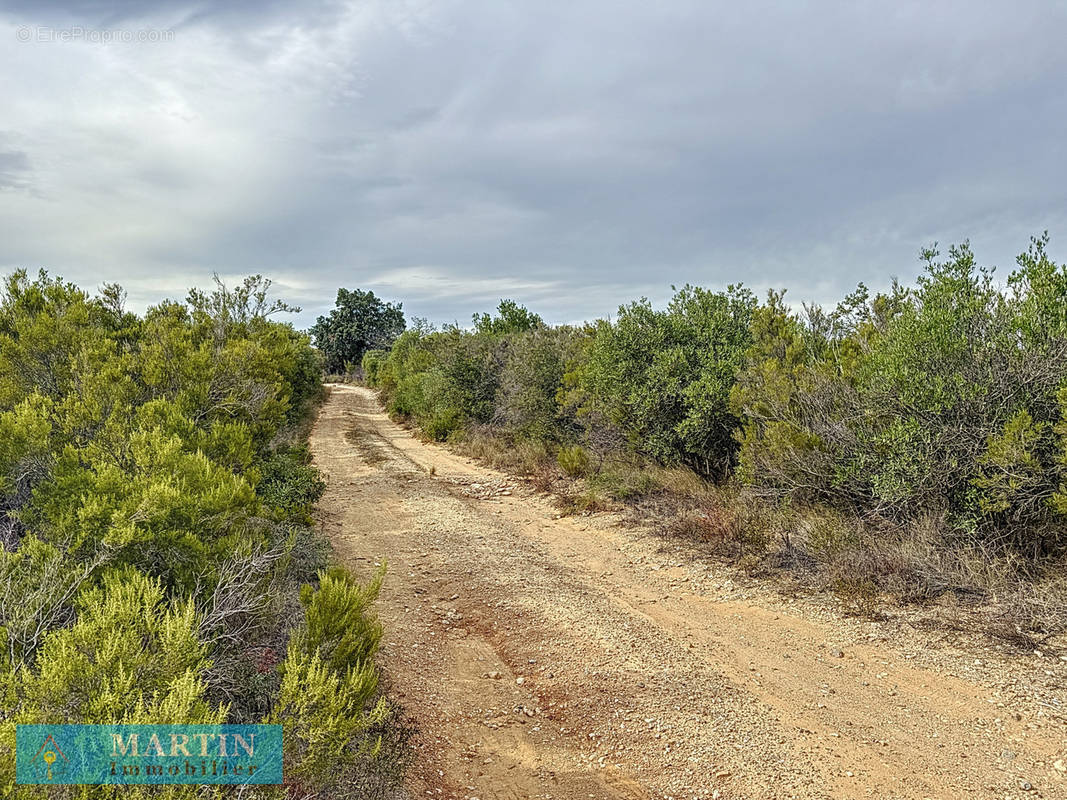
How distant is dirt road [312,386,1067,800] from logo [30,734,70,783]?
2.06 meters

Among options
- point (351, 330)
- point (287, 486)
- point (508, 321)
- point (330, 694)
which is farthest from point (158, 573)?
point (351, 330)

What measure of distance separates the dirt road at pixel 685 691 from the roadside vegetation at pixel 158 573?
2.77ft

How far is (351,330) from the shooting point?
6525 centimetres

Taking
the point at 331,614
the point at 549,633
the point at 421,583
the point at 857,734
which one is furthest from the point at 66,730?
the point at 421,583

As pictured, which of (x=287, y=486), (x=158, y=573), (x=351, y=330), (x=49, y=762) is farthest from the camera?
(x=351, y=330)

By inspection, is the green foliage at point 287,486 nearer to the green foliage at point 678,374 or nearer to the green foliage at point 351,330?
the green foliage at point 678,374

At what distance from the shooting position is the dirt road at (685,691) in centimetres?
401

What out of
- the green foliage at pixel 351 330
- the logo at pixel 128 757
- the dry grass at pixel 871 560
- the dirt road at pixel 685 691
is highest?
the green foliage at pixel 351 330

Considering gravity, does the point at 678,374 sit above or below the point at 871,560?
above

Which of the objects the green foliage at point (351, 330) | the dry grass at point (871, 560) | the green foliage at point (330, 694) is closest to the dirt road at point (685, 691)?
the dry grass at point (871, 560)

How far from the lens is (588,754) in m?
4.37

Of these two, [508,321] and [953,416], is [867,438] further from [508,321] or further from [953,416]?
[508,321]

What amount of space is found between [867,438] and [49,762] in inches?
299

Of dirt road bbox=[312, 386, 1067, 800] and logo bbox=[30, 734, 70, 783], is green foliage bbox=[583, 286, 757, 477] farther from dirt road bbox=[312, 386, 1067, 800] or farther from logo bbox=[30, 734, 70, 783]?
logo bbox=[30, 734, 70, 783]
